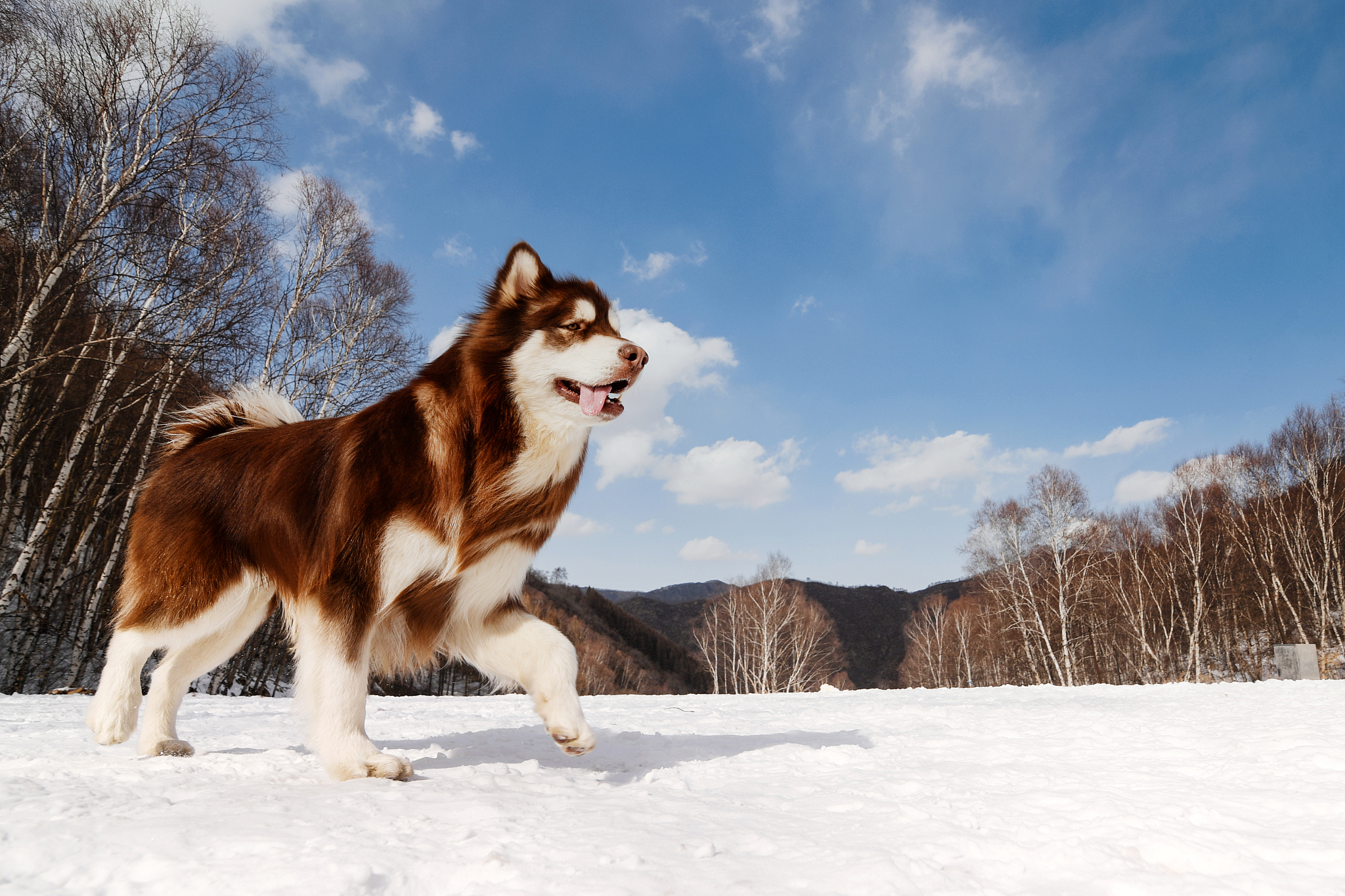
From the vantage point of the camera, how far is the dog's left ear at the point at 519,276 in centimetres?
311

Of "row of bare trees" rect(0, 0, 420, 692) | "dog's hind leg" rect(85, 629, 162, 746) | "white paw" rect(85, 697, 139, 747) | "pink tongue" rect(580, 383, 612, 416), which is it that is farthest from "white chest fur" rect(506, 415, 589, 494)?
"row of bare trees" rect(0, 0, 420, 692)

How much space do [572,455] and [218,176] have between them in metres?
11.7

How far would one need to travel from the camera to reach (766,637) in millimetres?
30125

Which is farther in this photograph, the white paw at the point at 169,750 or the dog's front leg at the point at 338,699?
the white paw at the point at 169,750

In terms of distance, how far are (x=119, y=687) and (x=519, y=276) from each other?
268 cm

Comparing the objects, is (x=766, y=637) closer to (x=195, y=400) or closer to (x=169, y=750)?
(x=195, y=400)

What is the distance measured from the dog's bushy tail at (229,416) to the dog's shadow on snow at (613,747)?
1899 mm

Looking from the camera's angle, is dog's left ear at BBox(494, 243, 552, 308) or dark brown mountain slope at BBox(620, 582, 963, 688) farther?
dark brown mountain slope at BBox(620, 582, 963, 688)

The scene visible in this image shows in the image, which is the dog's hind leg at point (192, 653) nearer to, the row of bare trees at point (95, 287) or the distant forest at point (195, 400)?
the distant forest at point (195, 400)

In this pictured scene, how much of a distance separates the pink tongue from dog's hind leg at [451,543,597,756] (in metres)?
0.64

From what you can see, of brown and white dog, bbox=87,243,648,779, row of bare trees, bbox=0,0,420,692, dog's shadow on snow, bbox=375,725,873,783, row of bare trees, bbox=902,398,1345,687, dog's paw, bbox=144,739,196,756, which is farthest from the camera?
row of bare trees, bbox=902,398,1345,687

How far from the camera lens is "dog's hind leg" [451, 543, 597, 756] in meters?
2.74

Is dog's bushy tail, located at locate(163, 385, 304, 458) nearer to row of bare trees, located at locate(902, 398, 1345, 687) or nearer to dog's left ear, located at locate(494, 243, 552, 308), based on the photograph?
dog's left ear, located at locate(494, 243, 552, 308)

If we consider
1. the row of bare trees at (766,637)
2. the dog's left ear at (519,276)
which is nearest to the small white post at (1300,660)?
the dog's left ear at (519,276)
